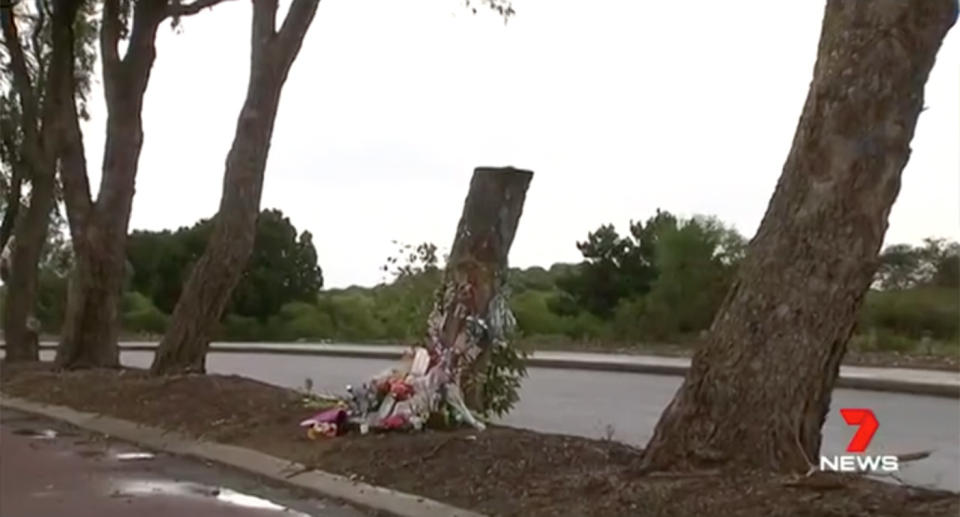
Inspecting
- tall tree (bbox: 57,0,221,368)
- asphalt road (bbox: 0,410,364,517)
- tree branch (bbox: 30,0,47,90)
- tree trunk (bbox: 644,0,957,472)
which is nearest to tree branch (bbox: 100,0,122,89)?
tall tree (bbox: 57,0,221,368)

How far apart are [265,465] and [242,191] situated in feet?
22.3

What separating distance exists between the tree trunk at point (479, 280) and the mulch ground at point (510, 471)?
33.7 inches

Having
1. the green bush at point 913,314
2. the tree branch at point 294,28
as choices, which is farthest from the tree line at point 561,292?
the tree branch at point 294,28

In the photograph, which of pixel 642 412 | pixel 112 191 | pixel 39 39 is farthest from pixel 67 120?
pixel 642 412

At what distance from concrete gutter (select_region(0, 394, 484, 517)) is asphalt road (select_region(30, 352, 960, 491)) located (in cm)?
245

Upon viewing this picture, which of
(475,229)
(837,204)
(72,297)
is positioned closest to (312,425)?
(475,229)

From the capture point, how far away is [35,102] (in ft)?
93.5

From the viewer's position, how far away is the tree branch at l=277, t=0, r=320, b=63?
19297 mm

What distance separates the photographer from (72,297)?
2359 centimetres

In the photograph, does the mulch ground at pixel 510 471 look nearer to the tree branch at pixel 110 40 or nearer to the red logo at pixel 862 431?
the red logo at pixel 862 431

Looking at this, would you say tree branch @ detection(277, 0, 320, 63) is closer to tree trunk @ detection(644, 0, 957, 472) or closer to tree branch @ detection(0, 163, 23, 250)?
tree trunk @ detection(644, 0, 957, 472)

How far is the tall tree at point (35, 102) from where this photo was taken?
25.6m

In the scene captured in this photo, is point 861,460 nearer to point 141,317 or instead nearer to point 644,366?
point 644,366

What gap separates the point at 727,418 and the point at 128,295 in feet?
175
